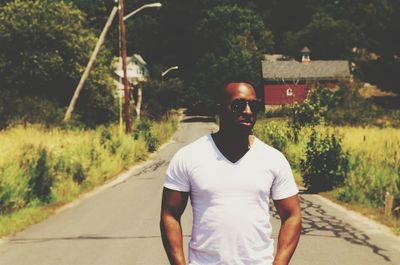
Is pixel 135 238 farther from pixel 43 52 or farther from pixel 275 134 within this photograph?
pixel 43 52

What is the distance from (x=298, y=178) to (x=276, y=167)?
1451cm

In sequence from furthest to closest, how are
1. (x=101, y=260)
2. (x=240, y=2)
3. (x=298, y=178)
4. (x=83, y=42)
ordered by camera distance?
(x=240, y=2), (x=83, y=42), (x=298, y=178), (x=101, y=260)

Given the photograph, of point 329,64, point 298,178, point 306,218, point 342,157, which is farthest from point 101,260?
point 329,64

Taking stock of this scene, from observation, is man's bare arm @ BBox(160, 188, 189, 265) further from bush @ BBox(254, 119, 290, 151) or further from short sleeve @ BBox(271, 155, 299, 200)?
bush @ BBox(254, 119, 290, 151)

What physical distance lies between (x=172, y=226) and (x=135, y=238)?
5.71 m

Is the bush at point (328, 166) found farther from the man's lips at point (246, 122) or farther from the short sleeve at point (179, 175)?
the short sleeve at point (179, 175)

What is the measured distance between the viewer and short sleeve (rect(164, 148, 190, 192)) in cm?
280

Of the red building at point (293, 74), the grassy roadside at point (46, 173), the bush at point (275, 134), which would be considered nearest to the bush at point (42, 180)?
the grassy roadside at point (46, 173)

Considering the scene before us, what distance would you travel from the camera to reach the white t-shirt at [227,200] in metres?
2.76

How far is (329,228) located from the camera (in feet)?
30.1

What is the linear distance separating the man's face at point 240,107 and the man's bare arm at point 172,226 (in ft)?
1.58

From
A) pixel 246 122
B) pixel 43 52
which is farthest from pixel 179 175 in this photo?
pixel 43 52

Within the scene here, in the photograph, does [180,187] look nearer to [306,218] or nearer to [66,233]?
[66,233]

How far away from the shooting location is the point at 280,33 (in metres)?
115
